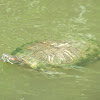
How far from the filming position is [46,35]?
20.5 ft

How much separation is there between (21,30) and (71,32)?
1397mm

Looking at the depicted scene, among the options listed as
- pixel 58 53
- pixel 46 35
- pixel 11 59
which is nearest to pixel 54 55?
pixel 58 53

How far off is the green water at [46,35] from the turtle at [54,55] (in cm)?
19

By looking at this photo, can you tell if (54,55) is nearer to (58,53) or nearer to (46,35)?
(58,53)

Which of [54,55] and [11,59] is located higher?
[54,55]

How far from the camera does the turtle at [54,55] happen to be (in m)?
4.46

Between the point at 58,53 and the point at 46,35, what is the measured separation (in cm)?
182

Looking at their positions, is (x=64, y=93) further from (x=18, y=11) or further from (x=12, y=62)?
(x=18, y=11)

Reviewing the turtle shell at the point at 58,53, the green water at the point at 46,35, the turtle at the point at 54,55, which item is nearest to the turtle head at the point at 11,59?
the turtle at the point at 54,55

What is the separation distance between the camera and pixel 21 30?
6531 millimetres

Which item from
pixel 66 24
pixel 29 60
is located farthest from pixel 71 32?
pixel 29 60

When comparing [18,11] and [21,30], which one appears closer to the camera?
[21,30]

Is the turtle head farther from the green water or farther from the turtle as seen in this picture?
the green water

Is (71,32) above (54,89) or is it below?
above
